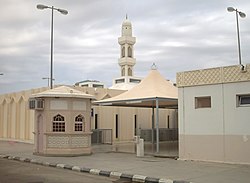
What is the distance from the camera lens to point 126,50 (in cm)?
5659

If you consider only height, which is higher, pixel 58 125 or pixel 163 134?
pixel 58 125

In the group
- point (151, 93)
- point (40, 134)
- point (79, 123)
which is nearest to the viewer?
point (79, 123)

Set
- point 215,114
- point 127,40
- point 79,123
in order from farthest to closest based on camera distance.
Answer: point 127,40 < point 79,123 < point 215,114

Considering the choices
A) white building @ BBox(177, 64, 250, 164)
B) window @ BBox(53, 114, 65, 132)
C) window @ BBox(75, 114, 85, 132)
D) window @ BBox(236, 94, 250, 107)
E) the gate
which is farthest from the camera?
the gate

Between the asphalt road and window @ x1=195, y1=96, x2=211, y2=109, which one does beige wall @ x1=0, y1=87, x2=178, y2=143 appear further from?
the asphalt road

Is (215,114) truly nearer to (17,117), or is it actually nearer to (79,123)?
(79,123)

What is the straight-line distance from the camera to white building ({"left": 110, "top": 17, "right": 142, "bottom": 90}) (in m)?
55.2

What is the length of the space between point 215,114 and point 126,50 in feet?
138

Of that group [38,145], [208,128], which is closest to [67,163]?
[38,145]

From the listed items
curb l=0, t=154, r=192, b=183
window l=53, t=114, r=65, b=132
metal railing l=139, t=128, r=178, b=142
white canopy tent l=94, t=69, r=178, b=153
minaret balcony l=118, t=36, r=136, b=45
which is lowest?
curb l=0, t=154, r=192, b=183

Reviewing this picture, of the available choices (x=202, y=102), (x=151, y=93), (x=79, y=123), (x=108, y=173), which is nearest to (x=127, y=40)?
(x=151, y=93)

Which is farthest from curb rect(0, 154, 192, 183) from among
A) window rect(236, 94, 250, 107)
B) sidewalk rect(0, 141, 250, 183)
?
window rect(236, 94, 250, 107)

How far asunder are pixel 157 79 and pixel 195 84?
281 inches

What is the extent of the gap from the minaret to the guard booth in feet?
122
